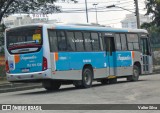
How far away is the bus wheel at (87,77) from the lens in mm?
21047

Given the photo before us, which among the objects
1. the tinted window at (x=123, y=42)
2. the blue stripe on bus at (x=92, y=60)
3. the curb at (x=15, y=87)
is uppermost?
the tinted window at (x=123, y=42)

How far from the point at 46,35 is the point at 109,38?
19.1 feet

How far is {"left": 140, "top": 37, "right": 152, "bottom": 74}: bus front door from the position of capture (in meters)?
27.0

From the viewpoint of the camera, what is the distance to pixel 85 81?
21172 mm

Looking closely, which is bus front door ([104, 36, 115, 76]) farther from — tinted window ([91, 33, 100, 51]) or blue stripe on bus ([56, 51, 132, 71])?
tinted window ([91, 33, 100, 51])

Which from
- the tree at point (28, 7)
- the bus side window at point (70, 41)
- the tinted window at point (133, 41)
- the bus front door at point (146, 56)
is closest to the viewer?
the bus side window at point (70, 41)

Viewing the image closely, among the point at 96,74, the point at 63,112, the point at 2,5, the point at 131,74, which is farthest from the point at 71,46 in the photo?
the point at 2,5

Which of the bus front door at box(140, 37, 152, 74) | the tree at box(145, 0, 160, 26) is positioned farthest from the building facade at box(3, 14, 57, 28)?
the tree at box(145, 0, 160, 26)

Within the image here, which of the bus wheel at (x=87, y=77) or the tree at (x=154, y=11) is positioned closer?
the bus wheel at (x=87, y=77)

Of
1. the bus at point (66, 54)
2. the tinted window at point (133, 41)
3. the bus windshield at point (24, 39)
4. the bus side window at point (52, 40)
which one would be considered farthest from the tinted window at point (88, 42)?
the tinted window at point (133, 41)

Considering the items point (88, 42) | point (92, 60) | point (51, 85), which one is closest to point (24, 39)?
point (51, 85)

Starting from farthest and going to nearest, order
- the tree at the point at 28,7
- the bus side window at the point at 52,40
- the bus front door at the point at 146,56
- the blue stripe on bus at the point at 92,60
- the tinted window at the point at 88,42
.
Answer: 1. the tree at the point at 28,7
2. the bus front door at the point at 146,56
3. the tinted window at the point at 88,42
4. the blue stripe on bus at the point at 92,60
5. the bus side window at the point at 52,40

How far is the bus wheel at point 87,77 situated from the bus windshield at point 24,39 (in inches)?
131

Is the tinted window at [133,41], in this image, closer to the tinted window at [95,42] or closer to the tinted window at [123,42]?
the tinted window at [123,42]
